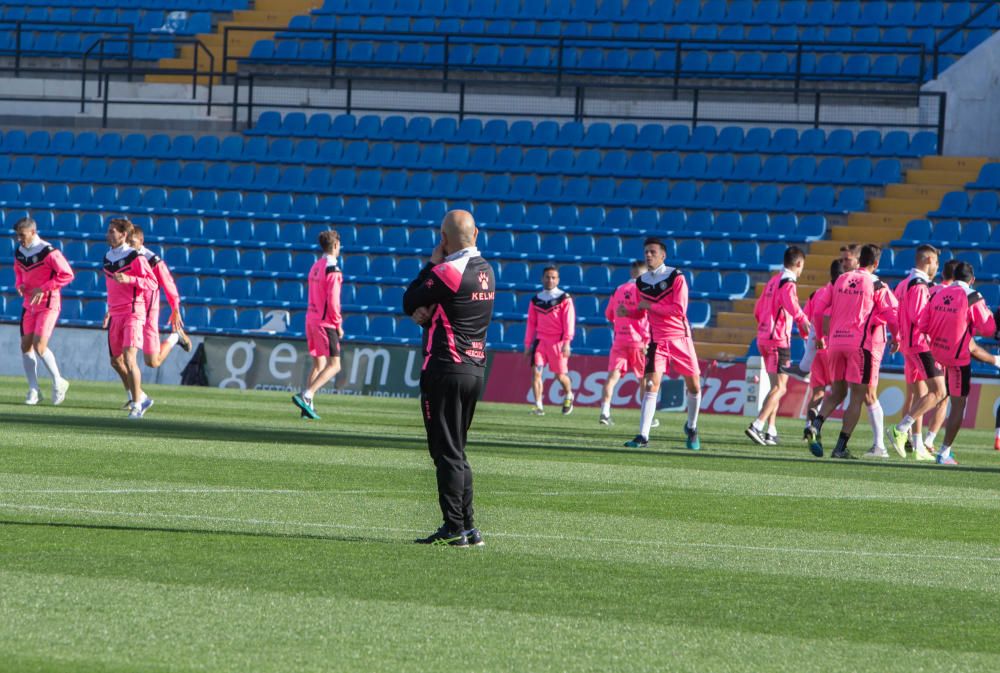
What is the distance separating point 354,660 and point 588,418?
19.4m

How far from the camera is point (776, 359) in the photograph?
21375mm

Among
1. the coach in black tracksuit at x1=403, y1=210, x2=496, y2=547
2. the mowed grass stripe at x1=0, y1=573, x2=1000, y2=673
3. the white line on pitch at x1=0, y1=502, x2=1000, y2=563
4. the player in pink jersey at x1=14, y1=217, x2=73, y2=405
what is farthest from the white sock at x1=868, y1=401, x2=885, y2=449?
the mowed grass stripe at x1=0, y1=573, x2=1000, y2=673

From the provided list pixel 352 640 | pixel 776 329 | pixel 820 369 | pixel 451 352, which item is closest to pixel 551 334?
pixel 776 329

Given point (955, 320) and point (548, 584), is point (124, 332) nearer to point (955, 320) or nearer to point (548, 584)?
point (955, 320)

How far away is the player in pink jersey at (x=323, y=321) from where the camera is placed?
21.5 m

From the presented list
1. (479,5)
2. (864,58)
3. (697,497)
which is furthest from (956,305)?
(479,5)

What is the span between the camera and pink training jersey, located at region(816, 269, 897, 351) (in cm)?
1839

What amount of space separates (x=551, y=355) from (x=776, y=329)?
5.79 metres

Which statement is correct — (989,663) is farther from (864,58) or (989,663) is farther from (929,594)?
(864,58)

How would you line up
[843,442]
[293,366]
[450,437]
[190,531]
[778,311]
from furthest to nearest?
[293,366] < [778,311] < [843,442] < [190,531] < [450,437]

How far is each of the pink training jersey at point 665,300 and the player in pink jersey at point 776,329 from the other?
2.02m

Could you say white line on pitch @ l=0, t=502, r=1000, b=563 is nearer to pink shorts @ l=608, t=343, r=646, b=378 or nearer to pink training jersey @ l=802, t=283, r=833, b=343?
pink training jersey @ l=802, t=283, r=833, b=343

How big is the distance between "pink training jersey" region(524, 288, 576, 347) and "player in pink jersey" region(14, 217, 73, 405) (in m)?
7.65

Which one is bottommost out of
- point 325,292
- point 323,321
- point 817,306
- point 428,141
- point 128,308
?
point 323,321
